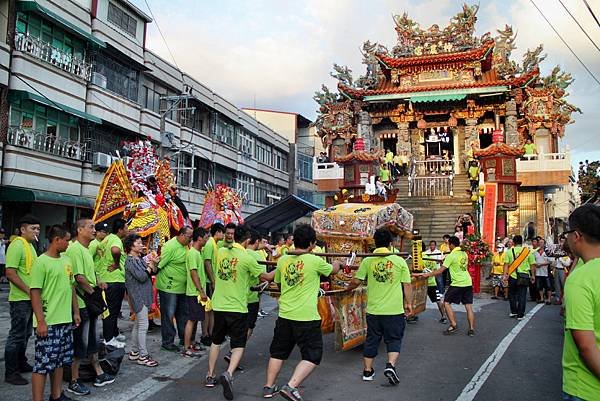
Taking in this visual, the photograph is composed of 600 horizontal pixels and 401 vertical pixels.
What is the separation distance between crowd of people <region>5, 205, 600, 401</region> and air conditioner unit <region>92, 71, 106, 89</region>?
14.5 m

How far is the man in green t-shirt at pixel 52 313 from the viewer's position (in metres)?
4.51

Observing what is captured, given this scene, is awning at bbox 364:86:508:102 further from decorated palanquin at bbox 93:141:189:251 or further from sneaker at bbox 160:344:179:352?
sneaker at bbox 160:344:179:352

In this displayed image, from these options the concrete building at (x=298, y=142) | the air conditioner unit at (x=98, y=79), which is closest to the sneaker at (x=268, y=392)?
the air conditioner unit at (x=98, y=79)

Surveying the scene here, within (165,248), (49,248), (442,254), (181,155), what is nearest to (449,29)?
(181,155)

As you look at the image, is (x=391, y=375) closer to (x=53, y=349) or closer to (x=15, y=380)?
(x=53, y=349)

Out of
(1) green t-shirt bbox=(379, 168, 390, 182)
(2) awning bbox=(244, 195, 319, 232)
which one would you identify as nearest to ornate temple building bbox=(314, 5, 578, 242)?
(1) green t-shirt bbox=(379, 168, 390, 182)

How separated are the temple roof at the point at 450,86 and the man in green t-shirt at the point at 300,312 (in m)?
23.0

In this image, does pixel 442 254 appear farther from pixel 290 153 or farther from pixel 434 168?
pixel 290 153

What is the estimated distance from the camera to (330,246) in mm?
10734

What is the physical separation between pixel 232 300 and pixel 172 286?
5.80 ft

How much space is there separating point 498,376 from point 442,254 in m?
5.90

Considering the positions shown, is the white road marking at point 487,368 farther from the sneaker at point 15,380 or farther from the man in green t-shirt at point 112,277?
the sneaker at point 15,380

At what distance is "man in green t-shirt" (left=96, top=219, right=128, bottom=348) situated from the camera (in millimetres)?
6512

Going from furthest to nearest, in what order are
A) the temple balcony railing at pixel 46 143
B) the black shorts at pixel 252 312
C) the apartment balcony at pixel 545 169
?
the apartment balcony at pixel 545 169
the temple balcony railing at pixel 46 143
the black shorts at pixel 252 312
